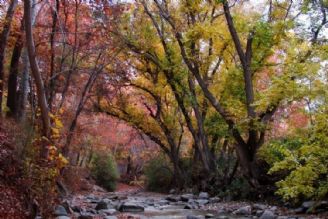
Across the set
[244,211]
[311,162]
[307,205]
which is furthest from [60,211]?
[307,205]

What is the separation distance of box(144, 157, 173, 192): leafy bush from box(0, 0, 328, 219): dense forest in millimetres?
153

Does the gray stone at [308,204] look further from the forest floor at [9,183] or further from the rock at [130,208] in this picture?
the forest floor at [9,183]

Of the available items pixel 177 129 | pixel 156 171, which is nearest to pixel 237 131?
pixel 177 129

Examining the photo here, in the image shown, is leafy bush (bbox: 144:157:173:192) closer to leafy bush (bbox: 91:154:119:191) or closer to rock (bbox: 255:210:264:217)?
leafy bush (bbox: 91:154:119:191)

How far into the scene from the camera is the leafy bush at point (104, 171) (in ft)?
94.6

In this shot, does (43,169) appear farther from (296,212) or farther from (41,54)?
(41,54)

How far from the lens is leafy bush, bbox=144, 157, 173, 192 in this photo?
25.2 metres

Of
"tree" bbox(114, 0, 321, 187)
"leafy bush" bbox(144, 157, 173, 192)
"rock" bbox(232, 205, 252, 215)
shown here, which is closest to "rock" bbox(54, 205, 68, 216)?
"rock" bbox(232, 205, 252, 215)

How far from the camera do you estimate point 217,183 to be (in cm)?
1691

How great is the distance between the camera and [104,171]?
95.3 ft

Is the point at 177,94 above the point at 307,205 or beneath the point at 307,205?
above

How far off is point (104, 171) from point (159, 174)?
5.29 meters

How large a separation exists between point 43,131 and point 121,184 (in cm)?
3118

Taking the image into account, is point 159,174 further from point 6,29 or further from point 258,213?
point 6,29
